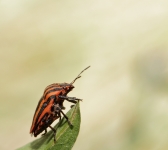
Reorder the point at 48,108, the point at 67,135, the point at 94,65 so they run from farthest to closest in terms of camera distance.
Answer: the point at 94,65 → the point at 48,108 → the point at 67,135

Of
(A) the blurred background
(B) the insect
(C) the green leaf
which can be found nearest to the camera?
(C) the green leaf

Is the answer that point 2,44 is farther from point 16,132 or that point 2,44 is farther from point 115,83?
point 115,83

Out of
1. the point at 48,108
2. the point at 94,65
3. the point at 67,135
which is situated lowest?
the point at 67,135

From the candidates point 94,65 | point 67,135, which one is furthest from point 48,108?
point 94,65

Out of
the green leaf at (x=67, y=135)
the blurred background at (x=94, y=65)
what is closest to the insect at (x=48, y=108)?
the green leaf at (x=67, y=135)

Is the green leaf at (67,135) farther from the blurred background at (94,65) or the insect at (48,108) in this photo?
the blurred background at (94,65)

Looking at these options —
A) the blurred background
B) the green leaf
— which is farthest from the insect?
the blurred background

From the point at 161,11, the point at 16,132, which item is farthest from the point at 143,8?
the point at 16,132

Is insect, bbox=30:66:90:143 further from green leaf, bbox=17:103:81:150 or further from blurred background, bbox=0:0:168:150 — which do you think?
blurred background, bbox=0:0:168:150

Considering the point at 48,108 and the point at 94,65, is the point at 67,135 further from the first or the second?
the point at 94,65
